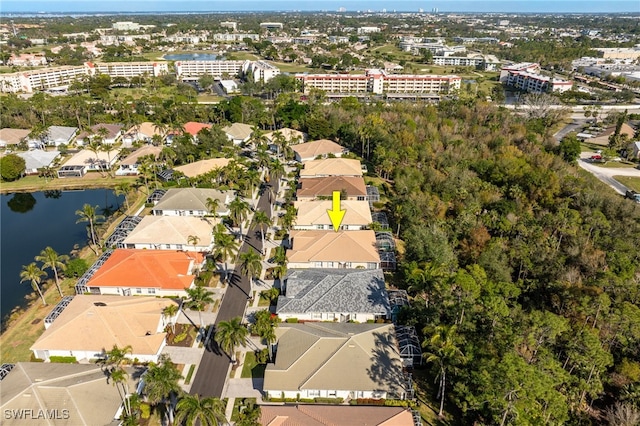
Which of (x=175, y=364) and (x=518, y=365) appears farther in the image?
(x=175, y=364)

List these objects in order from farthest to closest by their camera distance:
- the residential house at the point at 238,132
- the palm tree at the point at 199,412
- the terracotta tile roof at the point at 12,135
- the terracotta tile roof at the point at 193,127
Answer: the terracotta tile roof at the point at 193,127, the residential house at the point at 238,132, the terracotta tile roof at the point at 12,135, the palm tree at the point at 199,412

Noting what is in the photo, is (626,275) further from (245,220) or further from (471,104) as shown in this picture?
(471,104)

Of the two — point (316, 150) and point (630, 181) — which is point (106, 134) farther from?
point (630, 181)

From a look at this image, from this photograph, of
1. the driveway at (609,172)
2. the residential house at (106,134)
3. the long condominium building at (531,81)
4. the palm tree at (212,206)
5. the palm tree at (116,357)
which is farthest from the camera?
the long condominium building at (531,81)

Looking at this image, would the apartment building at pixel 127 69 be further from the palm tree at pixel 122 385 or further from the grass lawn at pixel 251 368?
the palm tree at pixel 122 385

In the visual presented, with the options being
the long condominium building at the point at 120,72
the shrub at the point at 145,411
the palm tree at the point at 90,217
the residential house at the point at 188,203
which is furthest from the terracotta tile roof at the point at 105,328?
the long condominium building at the point at 120,72

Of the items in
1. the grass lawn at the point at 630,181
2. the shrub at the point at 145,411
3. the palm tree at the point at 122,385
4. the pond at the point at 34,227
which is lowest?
the pond at the point at 34,227

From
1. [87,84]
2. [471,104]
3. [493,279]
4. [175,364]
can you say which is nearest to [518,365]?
[493,279]
